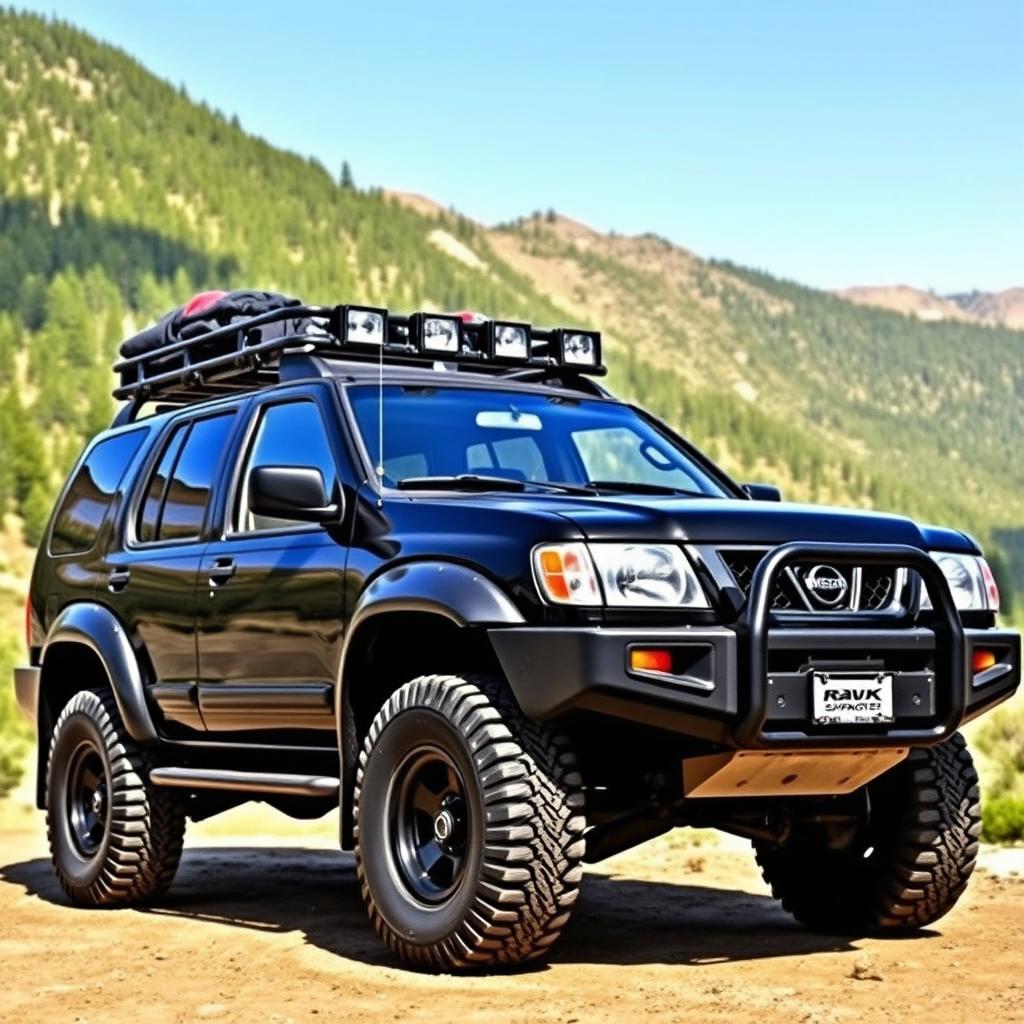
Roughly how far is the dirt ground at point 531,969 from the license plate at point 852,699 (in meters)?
0.89

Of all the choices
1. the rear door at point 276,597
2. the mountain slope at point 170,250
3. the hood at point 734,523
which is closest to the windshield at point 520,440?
the rear door at point 276,597

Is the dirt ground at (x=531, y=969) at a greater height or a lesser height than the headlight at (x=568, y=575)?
lesser

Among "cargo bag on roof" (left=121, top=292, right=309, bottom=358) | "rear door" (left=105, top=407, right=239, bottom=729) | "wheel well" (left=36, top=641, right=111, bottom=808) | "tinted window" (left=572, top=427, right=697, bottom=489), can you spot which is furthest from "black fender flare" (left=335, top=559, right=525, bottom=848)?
"wheel well" (left=36, top=641, right=111, bottom=808)

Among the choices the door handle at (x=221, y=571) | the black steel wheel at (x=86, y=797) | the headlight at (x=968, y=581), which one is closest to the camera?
the headlight at (x=968, y=581)

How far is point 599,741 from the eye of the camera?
697cm

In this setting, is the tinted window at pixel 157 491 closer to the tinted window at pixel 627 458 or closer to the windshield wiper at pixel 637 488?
the tinted window at pixel 627 458

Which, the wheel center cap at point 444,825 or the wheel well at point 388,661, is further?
the wheel well at point 388,661

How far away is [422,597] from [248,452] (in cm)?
182

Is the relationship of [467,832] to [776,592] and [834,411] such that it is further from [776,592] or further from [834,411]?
[834,411]

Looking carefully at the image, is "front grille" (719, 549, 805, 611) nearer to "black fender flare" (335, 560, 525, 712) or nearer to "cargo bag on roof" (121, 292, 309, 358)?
"black fender flare" (335, 560, 525, 712)

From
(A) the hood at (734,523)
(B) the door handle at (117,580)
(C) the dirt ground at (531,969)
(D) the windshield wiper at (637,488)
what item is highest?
(D) the windshield wiper at (637,488)

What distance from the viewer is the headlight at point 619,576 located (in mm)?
6273

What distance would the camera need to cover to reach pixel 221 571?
7.98 m

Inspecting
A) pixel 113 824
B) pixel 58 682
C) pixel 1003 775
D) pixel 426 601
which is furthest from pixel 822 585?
pixel 1003 775
